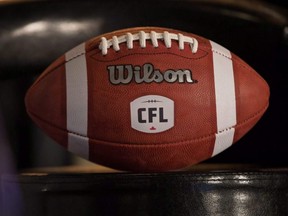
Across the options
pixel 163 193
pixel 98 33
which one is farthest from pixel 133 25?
pixel 163 193

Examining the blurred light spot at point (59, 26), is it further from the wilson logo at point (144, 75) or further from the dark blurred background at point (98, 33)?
the wilson logo at point (144, 75)

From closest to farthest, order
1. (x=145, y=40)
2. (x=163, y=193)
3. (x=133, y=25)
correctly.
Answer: (x=163, y=193) < (x=145, y=40) < (x=133, y=25)

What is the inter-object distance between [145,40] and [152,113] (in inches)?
4.4

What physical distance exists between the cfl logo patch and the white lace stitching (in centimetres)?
8

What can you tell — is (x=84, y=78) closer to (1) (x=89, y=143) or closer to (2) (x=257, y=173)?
(1) (x=89, y=143)

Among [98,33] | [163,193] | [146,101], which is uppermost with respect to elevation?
[98,33]

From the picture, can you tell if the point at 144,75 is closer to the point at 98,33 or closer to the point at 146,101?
the point at 146,101

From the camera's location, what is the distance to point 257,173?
2.85 ft

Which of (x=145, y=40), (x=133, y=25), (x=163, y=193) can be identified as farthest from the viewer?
(x=133, y=25)

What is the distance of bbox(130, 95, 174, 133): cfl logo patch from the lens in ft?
2.95

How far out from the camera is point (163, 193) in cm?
84

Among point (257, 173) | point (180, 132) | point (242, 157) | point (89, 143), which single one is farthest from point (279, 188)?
point (242, 157)

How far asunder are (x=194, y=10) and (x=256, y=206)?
2.35 feet

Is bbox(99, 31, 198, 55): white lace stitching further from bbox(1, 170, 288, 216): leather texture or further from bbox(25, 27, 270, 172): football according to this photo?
bbox(1, 170, 288, 216): leather texture
